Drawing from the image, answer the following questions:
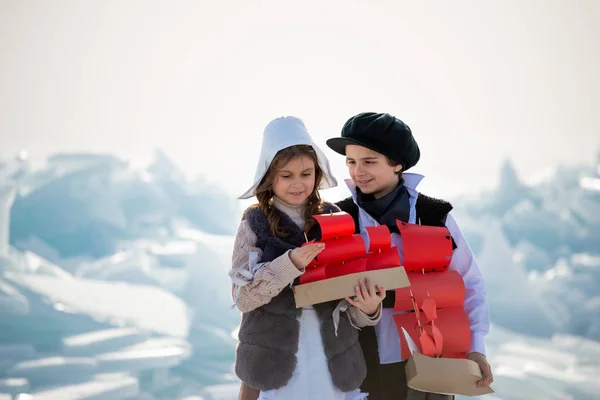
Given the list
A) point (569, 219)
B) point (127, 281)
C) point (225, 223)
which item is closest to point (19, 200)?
point (127, 281)

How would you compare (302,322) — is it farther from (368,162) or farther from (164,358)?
(164,358)

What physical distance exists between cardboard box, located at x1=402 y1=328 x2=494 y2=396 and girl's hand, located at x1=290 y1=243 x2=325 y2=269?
0.53 m

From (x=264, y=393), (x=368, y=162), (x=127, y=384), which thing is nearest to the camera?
(x=264, y=393)

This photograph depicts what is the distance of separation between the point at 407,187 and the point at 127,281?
671 centimetres

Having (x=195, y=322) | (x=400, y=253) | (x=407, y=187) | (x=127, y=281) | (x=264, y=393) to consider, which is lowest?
(x=264, y=393)

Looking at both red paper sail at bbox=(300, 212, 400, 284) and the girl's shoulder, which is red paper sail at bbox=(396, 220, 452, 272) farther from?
the girl's shoulder

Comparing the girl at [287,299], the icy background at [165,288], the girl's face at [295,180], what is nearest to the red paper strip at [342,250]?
the girl at [287,299]

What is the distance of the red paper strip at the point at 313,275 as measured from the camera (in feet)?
7.29

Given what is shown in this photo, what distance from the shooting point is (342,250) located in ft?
7.45

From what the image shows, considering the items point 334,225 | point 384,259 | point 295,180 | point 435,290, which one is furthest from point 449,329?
point 295,180

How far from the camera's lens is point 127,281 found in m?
8.59

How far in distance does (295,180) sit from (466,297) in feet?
3.12

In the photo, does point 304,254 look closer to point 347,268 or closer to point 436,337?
point 347,268

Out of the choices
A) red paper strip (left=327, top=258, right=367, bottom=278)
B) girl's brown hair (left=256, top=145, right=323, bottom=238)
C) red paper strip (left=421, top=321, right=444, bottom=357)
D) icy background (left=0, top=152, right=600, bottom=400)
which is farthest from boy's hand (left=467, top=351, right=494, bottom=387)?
icy background (left=0, top=152, right=600, bottom=400)
